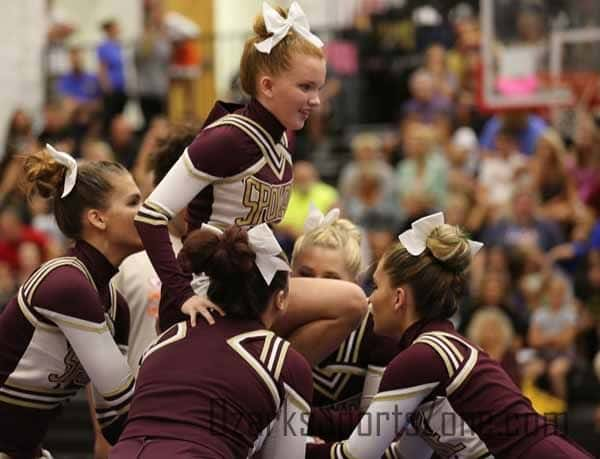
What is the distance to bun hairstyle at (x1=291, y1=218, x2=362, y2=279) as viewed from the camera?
450cm

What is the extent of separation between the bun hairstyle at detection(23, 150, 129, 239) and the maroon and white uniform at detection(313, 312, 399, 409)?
84cm

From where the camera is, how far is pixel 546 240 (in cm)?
885

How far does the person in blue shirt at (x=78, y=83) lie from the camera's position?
12719 millimetres

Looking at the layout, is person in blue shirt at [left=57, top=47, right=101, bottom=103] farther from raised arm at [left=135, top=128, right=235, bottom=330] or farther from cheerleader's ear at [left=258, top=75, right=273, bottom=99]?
raised arm at [left=135, top=128, right=235, bottom=330]

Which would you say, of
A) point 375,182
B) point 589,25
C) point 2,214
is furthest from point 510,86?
point 2,214

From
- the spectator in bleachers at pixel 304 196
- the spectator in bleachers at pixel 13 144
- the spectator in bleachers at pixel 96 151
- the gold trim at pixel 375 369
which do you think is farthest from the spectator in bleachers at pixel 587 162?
the gold trim at pixel 375 369

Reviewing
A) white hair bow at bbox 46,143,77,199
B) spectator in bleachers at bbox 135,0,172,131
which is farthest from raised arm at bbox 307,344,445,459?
spectator in bleachers at bbox 135,0,172,131

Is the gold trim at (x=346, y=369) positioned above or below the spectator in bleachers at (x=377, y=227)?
above

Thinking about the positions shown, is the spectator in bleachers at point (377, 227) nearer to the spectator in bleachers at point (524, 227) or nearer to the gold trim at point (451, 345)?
the spectator in bleachers at point (524, 227)

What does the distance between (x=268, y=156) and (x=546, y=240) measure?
4.96 m

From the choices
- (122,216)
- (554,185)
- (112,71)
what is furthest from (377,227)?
(122,216)

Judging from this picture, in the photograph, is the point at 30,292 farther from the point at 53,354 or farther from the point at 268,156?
the point at 268,156

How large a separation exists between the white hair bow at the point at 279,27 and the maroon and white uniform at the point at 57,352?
31.1 inches

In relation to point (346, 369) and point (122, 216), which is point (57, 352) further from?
point (346, 369)
